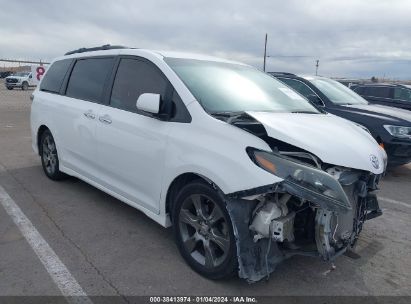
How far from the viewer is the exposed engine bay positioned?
273cm

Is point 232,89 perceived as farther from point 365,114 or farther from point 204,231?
point 365,114

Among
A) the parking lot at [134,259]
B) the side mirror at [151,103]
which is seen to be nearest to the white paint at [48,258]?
the parking lot at [134,259]

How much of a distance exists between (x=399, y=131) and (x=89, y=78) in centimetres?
502

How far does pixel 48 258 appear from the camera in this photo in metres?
3.46

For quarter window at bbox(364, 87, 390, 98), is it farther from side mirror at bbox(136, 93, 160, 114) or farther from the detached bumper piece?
side mirror at bbox(136, 93, 160, 114)

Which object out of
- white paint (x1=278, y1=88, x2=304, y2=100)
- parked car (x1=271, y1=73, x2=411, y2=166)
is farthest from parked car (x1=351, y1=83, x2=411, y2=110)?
white paint (x1=278, y1=88, x2=304, y2=100)

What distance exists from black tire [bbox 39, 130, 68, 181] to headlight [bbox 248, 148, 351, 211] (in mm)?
3701

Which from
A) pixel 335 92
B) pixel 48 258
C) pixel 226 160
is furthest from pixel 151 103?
pixel 335 92

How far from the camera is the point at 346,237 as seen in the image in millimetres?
3166

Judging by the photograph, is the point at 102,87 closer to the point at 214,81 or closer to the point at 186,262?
the point at 214,81

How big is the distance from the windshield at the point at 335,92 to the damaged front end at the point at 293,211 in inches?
187

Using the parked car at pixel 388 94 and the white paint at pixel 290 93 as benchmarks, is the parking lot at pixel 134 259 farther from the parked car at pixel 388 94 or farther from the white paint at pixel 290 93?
the parked car at pixel 388 94

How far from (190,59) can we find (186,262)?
6.63 ft

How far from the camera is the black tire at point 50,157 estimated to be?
18.4ft
